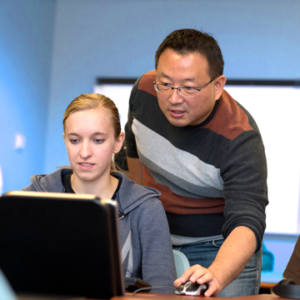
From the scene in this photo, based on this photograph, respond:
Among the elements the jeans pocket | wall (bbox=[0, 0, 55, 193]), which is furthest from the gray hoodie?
wall (bbox=[0, 0, 55, 193])

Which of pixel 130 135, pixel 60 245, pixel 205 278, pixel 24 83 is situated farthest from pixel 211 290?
pixel 24 83

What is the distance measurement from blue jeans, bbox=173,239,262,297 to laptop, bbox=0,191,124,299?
40.7 inches

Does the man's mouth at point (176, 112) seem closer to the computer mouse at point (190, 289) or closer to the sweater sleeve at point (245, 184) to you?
the sweater sleeve at point (245, 184)

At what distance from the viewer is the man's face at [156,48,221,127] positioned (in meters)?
1.35

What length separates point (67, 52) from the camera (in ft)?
14.5

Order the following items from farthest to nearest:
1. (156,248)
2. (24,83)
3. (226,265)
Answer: (24,83) → (156,248) → (226,265)

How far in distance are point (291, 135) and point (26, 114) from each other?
8.45ft

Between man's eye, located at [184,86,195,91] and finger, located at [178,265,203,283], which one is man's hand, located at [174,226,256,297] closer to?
finger, located at [178,265,203,283]

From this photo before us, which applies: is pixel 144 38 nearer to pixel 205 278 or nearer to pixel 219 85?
pixel 219 85

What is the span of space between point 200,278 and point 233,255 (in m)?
0.26

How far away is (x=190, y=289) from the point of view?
84 cm

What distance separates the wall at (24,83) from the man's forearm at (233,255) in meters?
2.83

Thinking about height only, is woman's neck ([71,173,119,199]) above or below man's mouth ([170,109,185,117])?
below

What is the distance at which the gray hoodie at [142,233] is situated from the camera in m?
1.24
